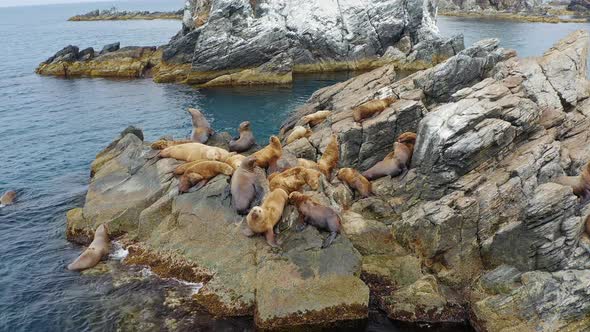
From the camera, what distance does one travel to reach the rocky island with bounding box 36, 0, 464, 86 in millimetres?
58688

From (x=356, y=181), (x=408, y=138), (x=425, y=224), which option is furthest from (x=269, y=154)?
(x=425, y=224)

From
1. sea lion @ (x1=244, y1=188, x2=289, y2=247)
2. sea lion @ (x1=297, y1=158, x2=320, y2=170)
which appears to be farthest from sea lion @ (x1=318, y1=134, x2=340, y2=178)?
sea lion @ (x1=244, y1=188, x2=289, y2=247)

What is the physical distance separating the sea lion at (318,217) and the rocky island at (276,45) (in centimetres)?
4229

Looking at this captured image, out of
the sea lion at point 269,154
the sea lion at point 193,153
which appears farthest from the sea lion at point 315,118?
the sea lion at point 269,154

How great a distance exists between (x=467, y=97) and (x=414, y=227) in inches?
252

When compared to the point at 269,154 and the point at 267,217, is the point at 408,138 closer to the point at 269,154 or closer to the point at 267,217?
the point at 269,154

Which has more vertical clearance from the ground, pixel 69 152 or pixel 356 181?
pixel 356 181

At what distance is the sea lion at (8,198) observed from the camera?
25781 millimetres

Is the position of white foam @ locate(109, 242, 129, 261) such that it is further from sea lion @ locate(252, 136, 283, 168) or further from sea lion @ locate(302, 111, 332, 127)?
sea lion @ locate(302, 111, 332, 127)

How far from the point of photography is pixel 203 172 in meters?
20.2

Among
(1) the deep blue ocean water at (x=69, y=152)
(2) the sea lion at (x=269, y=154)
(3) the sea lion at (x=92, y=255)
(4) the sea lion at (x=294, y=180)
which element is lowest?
(1) the deep blue ocean water at (x=69, y=152)

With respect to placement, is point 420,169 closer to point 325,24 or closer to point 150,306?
point 150,306

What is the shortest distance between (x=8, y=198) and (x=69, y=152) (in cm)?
1027

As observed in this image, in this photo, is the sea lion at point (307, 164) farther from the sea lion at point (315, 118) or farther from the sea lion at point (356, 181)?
the sea lion at point (315, 118)
